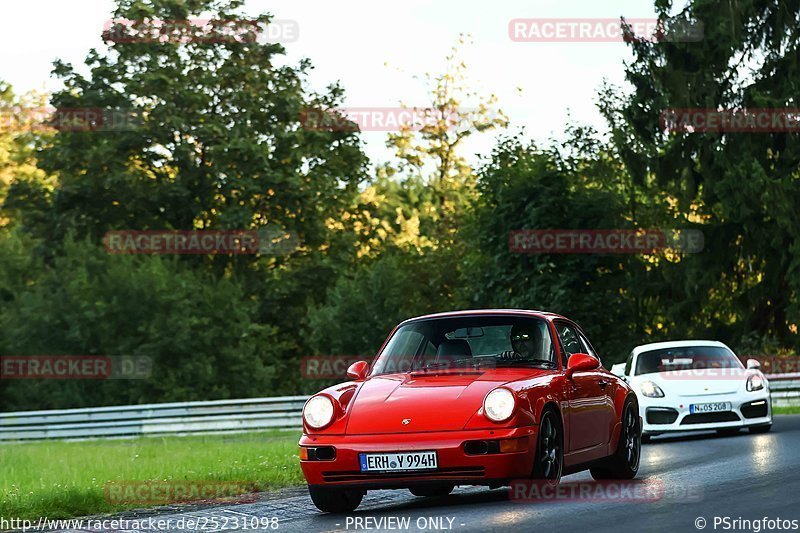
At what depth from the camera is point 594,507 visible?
10.4 metres

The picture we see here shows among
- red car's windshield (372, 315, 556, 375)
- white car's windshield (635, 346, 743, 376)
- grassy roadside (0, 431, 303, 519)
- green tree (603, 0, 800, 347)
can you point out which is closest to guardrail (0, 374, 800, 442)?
grassy roadside (0, 431, 303, 519)

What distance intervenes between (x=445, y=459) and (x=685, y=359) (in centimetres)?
1129

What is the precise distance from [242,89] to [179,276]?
25.4 feet

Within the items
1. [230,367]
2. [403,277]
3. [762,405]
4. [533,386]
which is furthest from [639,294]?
[533,386]

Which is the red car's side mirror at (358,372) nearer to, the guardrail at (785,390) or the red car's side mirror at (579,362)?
the red car's side mirror at (579,362)

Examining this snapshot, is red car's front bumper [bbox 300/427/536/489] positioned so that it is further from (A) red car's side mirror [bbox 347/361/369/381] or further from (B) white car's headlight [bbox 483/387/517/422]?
(A) red car's side mirror [bbox 347/361/369/381]

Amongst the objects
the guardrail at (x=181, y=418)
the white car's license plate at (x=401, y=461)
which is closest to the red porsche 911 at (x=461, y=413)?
the white car's license plate at (x=401, y=461)

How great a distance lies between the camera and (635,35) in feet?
138

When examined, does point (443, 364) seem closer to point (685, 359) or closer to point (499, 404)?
point (499, 404)

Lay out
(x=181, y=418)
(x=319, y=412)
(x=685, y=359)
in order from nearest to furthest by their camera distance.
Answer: (x=319, y=412) → (x=685, y=359) → (x=181, y=418)

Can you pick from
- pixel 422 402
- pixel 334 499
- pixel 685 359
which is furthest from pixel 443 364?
pixel 685 359

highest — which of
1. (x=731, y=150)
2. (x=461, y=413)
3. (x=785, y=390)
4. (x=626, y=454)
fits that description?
(x=731, y=150)

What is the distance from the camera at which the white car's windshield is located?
20.5 m

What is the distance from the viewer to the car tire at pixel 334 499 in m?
10.8
